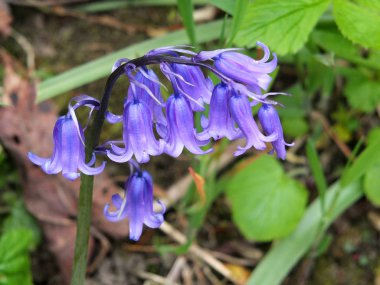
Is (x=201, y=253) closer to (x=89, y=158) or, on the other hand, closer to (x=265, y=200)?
(x=265, y=200)

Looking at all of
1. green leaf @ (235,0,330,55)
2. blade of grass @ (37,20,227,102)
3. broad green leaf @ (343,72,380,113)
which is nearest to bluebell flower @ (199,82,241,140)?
green leaf @ (235,0,330,55)

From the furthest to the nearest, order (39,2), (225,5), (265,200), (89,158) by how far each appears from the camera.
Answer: (39,2) → (265,200) → (225,5) → (89,158)

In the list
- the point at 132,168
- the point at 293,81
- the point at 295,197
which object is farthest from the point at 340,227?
the point at 132,168

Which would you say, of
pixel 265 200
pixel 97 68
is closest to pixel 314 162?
pixel 265 200

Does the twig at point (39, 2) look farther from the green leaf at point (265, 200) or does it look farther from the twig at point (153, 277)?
the twig at point (153, 277)

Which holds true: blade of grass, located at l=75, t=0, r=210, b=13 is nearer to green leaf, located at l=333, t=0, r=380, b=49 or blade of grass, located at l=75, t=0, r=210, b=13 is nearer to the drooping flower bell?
green leaf, located at l=333, t=0, r=380, b=49

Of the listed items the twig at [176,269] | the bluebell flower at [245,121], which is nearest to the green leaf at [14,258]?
the twig at [176,269]
